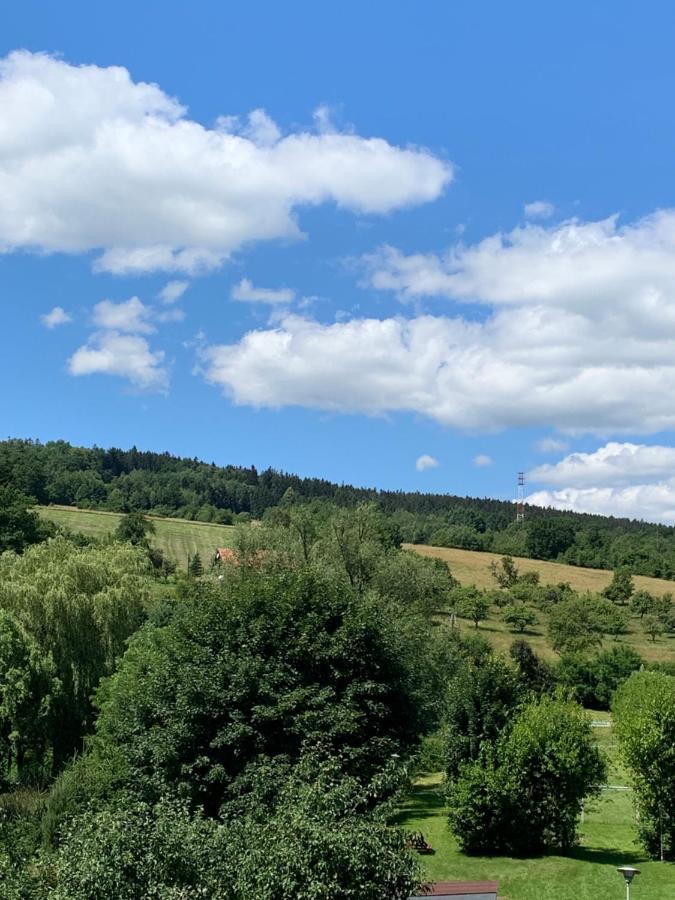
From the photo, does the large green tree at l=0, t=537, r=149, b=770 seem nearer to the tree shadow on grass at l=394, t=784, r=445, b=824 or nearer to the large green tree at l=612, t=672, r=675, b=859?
the tree shadow on grass at l=394, t=784, r=445, b=824

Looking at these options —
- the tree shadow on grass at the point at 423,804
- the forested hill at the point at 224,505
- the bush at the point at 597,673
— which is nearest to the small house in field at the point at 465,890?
the tree shadow on grass at the point at 423,804

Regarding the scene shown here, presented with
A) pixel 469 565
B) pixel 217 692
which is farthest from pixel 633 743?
pixel 469 565

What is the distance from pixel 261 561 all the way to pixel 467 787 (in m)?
23.1

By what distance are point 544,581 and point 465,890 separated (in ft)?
339

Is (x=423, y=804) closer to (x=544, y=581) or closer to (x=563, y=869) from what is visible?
(x=563, y=869)

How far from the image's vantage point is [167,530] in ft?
464

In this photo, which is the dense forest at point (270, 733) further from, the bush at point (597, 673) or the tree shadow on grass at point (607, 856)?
the bush at point (597, 673)

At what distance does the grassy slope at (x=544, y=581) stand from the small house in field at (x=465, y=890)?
55371 mm

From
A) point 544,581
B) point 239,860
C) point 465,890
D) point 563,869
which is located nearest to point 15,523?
point 563,869

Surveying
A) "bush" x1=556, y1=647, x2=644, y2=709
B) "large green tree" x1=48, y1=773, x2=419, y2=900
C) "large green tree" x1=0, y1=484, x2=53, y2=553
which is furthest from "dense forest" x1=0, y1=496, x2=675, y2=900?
"large green tree" x1=0, y1=484, x2=53, y2=553

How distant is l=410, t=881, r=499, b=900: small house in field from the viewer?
23688 mm

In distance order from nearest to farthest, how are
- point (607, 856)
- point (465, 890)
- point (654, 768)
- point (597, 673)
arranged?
1. point (465, 890)
2. point (654, 768)
3. point (607, 856)
4. point (597, 673)

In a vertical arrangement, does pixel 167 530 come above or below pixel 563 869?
above

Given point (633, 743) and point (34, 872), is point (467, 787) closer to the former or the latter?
point (633, 743)
